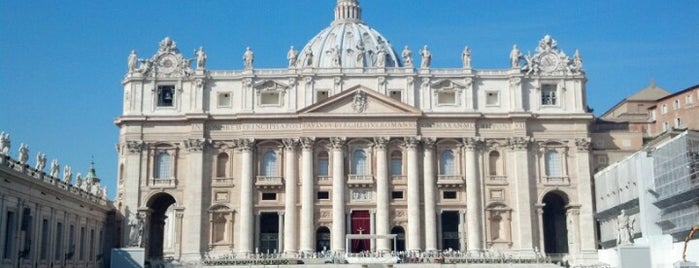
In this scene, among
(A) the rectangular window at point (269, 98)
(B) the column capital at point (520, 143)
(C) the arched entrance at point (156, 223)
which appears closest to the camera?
(B) the column capital at point (520, 143)

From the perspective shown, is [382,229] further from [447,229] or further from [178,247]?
[178,247]

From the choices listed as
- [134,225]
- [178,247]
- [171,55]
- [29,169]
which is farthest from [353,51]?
[29,169]

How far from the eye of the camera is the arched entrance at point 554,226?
3364 inches

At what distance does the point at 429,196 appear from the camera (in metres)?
79.7

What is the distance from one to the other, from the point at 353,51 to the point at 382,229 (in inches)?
1701

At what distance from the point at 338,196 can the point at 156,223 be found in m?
19.3

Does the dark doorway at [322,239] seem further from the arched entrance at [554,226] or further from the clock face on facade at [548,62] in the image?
the clock face on facade at [548,62]

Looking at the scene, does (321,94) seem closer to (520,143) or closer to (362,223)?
(362,223)

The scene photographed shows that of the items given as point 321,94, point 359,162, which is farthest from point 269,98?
point 359,162

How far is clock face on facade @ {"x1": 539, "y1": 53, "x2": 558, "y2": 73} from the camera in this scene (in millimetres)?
84250

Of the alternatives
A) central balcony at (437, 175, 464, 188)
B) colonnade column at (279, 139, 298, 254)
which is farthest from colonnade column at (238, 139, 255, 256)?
central balcony at (437, 175, 464, 188)

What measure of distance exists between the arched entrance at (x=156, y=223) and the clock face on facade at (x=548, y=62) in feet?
122

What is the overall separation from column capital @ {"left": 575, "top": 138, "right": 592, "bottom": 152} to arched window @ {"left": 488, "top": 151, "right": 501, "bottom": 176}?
737 centimetres

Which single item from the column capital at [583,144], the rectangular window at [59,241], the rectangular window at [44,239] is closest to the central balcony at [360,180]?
→ the column capital at [583,144]
